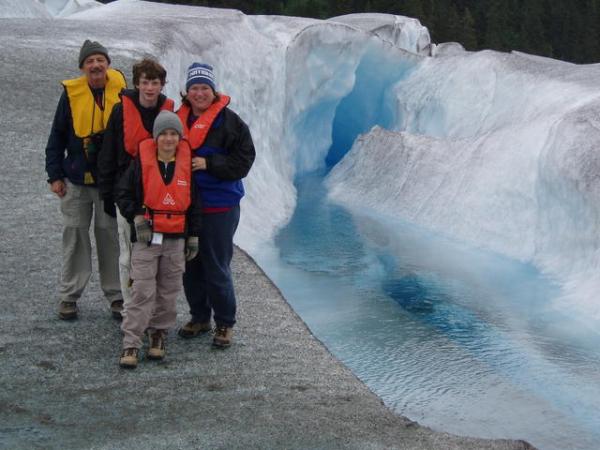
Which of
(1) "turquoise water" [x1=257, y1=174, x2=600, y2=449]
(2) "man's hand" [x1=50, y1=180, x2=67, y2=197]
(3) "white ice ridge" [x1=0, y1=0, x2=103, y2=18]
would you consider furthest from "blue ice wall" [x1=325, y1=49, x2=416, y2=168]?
(2) "man's hand" [x1=50, y1=180, x2=67, y2=197]

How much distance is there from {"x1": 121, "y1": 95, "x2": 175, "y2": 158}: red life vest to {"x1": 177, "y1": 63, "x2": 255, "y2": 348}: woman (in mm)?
204

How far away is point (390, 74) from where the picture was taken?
51.7ft

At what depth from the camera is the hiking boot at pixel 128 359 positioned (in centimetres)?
446

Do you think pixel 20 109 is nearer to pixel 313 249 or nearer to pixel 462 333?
pixel 313 249

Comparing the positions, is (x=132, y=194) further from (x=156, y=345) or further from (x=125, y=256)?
(x=156, y=345)

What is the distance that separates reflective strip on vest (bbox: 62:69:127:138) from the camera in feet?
15.4

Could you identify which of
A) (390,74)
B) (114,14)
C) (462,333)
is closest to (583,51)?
(390,74)

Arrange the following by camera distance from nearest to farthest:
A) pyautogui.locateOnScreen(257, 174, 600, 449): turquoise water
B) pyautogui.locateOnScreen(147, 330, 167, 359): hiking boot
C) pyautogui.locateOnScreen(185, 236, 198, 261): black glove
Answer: pyautogui.locateOnScreen(185, 236, 198, 261): black glove, pyautogui.locateOnScreen(147, 330, 167, 359): hiking boot, pyautogui.locateOnScreen(257, 174, 600, 449): turquoise water

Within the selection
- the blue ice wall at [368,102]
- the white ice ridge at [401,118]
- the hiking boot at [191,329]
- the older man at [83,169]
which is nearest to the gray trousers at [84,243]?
the older man at [83,169]

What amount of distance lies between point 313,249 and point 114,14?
224 inches

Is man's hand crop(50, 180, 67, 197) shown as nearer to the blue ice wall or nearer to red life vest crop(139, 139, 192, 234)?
red life vest crop(139, 139, 192, 234)

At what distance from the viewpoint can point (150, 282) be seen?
14.5ft

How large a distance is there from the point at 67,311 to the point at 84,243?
1.27ft

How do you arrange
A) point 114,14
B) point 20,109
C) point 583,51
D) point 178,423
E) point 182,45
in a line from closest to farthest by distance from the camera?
point 178,423 → point 20,109 → point 182,45 → point 114,14 → point 583,51
